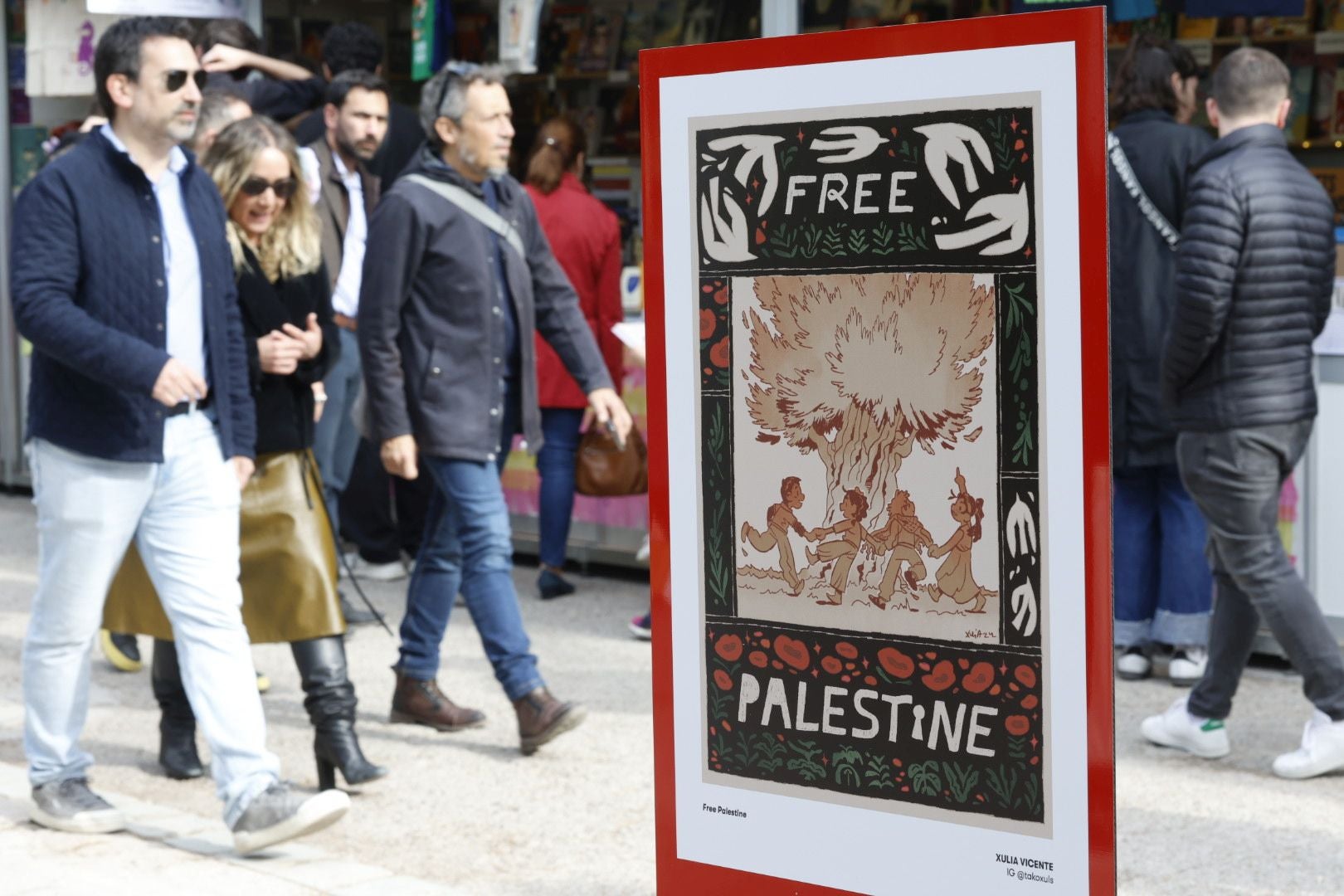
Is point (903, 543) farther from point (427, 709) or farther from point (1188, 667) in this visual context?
point (1188, 667)

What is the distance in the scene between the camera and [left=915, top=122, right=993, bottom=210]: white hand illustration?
2602 mm

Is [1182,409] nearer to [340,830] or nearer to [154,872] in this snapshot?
[340,830]

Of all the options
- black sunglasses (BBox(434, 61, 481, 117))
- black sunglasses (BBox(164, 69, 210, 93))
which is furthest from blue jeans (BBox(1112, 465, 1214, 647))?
black sunglasses (BBox(164, 69, 210, 93))

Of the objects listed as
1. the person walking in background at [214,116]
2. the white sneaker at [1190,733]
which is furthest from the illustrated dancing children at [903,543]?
the person walking in background at [214,116]

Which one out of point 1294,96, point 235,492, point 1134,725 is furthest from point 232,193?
point 1294,96

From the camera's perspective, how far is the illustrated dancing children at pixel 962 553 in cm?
271

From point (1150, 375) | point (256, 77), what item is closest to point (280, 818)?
point (1150, 375)

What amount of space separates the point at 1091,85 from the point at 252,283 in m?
3.26

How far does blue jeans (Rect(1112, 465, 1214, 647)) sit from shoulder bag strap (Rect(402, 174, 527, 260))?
225 cm

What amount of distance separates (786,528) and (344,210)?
199 inches

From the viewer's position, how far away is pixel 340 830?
488cm

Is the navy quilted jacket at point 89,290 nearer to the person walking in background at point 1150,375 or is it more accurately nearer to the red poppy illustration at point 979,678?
the red poppy illustration at point 979,678

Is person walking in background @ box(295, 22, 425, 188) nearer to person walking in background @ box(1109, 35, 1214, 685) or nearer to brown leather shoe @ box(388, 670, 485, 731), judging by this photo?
brown leather shoe @ box(388, 670, 485, 731)

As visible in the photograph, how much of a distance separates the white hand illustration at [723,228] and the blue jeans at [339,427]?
454 centimetres
